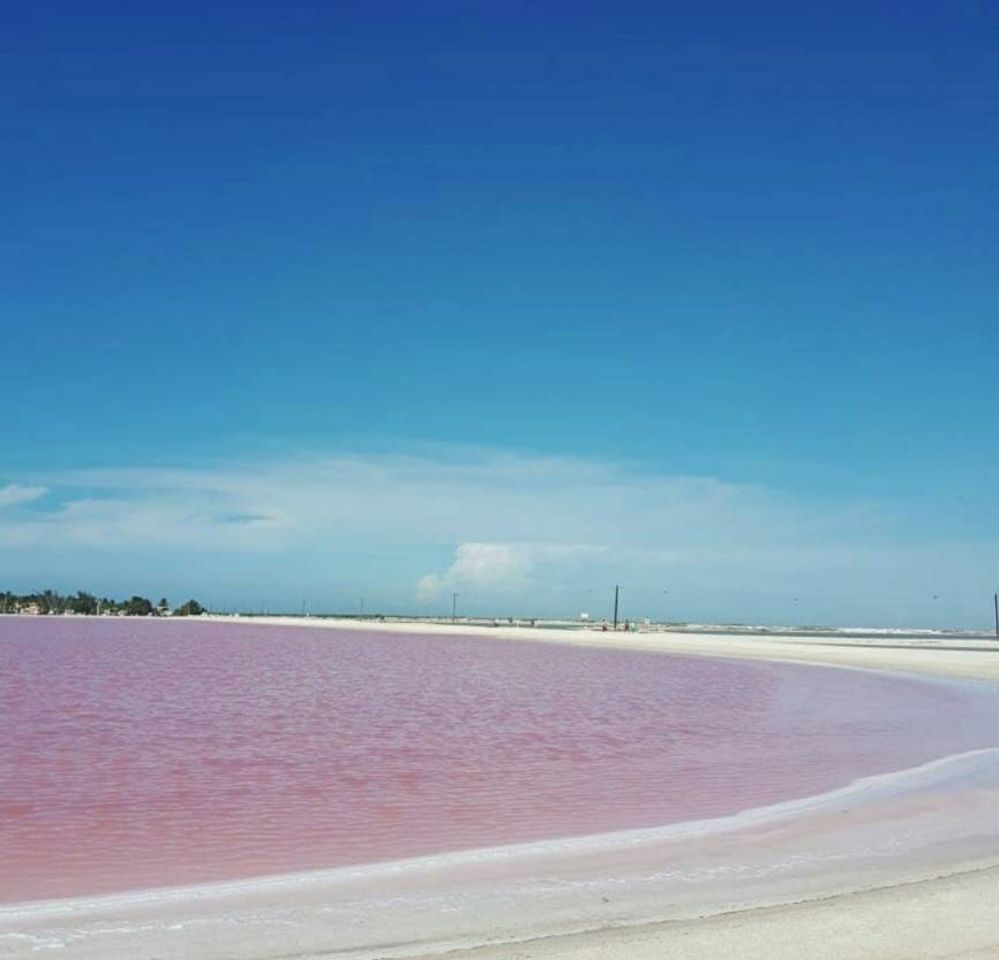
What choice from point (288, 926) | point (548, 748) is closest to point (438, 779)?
point (548, 748)

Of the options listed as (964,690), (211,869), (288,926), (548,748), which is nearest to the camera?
(288,926)

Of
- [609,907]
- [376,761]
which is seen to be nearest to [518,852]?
[609,907]

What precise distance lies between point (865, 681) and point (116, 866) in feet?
118

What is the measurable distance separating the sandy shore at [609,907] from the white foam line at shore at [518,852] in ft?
0.13

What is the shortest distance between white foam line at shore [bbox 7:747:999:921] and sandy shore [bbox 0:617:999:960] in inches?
1.6

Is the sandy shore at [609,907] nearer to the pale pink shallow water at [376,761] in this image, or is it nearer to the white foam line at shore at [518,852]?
the white foam line at shore at [518,852]

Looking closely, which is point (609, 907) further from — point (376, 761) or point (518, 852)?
point (376, 761)

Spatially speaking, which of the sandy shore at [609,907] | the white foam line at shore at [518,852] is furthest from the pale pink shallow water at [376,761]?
the sandy shore at [609,907]

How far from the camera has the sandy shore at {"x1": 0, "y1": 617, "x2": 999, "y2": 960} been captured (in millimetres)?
6535

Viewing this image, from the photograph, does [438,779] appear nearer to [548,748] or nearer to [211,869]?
[548,748]

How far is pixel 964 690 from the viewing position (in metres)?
35.3

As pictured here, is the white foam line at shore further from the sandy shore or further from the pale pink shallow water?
the pale pink shallow water

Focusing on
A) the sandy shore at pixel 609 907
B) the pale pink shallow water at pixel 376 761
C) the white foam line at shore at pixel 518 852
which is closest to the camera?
the sandy shore at pixel 609 907

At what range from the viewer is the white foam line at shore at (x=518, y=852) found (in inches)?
317
